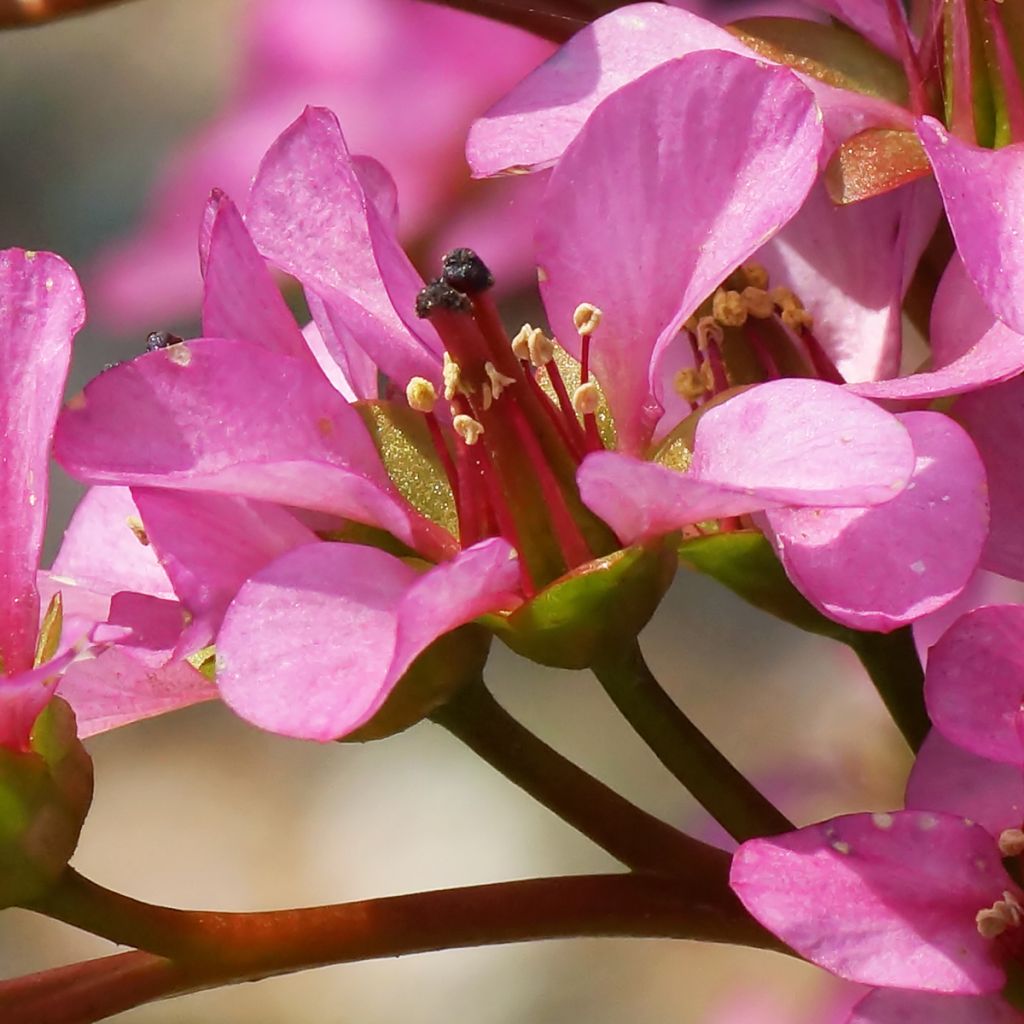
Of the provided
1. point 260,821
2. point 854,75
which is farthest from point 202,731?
point 854,75

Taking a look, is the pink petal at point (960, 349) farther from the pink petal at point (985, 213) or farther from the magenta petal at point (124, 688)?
the magenta petal at point (124, 688)

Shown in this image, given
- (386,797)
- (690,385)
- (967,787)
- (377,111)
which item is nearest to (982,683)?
(967,787)

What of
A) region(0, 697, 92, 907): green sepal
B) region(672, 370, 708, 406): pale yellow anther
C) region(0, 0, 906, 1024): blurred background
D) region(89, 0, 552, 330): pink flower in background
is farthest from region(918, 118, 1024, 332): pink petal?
region(0, 0, 906, 1024): blurred background

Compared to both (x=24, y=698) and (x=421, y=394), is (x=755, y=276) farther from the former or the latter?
(x=24, y=698)

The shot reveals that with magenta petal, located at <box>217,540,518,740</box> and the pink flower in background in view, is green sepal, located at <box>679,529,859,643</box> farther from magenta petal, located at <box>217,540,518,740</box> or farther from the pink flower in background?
the pink flower in background

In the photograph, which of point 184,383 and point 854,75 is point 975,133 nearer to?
point 854,75

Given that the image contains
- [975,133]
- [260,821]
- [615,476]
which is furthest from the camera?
[260,821]
